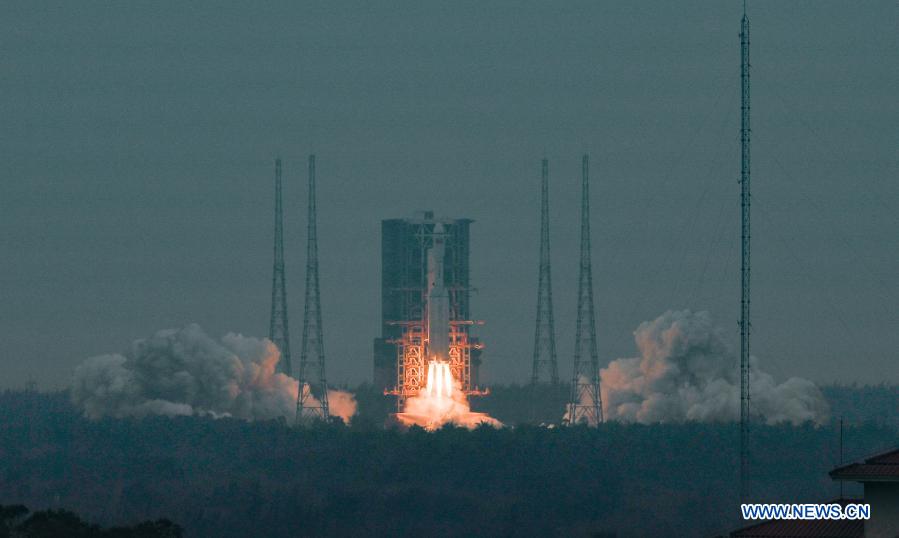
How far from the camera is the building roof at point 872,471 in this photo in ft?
247

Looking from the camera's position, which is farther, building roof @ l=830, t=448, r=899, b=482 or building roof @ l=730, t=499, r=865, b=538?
building roof @ l=730, t=499, r=865, b=538

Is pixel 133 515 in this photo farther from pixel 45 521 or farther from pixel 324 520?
pixel 45 521

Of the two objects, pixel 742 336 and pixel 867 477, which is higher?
pixel 742 336

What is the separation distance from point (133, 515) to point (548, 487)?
36008 millimetres

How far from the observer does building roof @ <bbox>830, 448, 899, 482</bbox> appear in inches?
2960

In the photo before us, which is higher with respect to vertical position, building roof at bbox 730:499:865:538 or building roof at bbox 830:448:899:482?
building roof at bbox 830:448:899:482

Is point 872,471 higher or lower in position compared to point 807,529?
higher

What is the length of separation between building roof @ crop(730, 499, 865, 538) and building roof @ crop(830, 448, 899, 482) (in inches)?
89.0

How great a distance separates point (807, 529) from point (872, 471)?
4.73 meters

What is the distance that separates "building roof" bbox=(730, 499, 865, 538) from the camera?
Result: 77.9 meters

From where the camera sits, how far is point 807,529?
79.4m

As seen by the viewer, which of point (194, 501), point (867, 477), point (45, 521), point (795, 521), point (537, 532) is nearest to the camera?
point (867, 477)

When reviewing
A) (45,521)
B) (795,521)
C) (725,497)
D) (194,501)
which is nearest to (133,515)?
(194,501)

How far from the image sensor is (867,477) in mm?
75250
